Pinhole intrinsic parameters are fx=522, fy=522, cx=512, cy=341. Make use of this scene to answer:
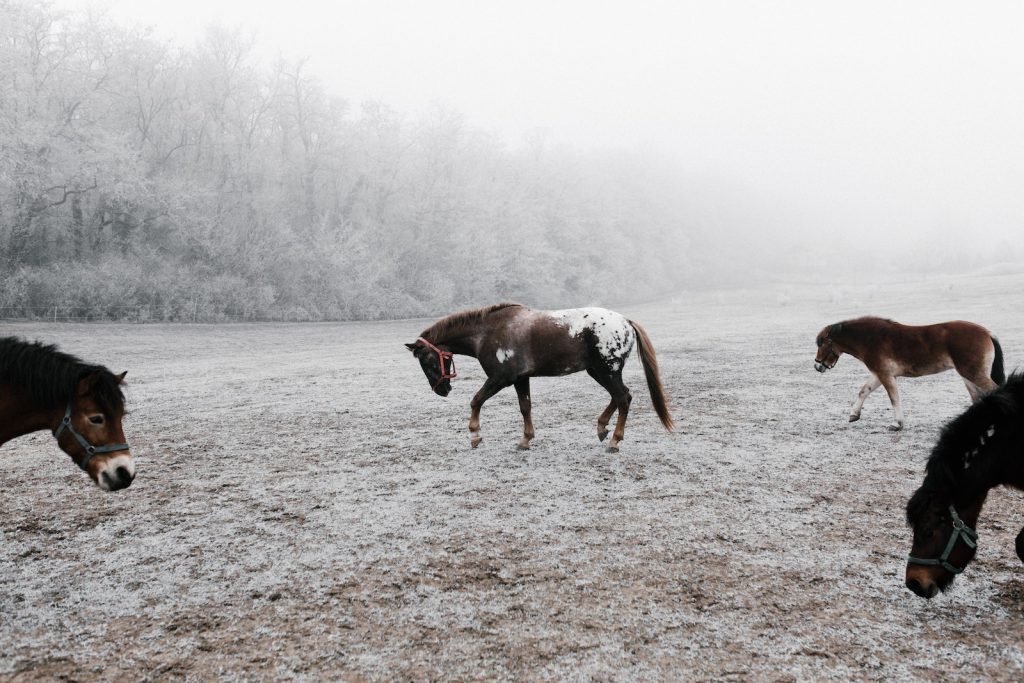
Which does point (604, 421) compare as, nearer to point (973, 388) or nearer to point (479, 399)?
point (479, 399)

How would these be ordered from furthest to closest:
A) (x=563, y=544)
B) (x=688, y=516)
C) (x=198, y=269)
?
(x=198, y=269), (x=688, y=516), (x=563, y=544)

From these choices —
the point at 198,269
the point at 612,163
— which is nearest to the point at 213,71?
the point at 198,269

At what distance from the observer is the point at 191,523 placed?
4328mm

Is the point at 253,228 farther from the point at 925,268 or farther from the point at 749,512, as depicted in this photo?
the point at 925,268

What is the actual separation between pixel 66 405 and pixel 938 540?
17.4 ft

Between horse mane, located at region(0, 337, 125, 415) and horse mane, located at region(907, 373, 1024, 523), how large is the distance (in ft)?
16.3

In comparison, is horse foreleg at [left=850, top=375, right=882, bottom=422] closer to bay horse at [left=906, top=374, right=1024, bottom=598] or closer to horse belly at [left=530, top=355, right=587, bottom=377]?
horse belly at [left=530, top=355, right=587, bottom=377]

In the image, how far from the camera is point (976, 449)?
2.77 meters

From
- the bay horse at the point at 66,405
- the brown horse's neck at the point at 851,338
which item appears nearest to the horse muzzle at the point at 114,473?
the bay horse at the point at 66,405

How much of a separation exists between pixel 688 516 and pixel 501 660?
7.23ft

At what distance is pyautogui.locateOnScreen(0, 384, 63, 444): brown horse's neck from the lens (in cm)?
342

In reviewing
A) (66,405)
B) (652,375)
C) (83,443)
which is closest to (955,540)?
(652,375)

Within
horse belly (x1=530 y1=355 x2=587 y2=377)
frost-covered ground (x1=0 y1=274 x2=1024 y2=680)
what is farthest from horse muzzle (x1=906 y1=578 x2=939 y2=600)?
horse belly (x1=530 y1=355 x2=587 y2=377)

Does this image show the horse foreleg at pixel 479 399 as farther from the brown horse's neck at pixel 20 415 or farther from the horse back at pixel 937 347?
the horse back at pixel 937 347
